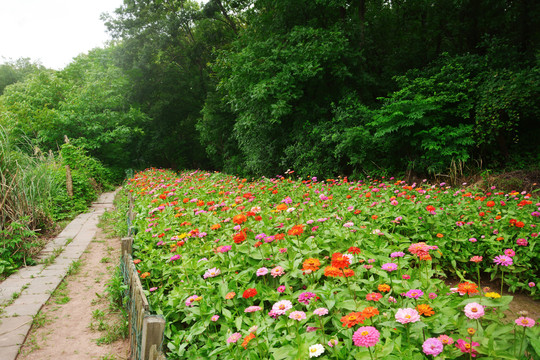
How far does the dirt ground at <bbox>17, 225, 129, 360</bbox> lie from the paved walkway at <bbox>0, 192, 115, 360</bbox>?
78 mm

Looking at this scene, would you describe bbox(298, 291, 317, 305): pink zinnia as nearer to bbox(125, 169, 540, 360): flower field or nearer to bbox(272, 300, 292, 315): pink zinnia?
bbox(125, 169, 540, 360): flower field

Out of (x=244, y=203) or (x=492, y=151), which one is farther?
(x=492, y=151)

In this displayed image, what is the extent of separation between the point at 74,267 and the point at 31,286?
55cm

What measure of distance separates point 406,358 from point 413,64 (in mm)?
9902

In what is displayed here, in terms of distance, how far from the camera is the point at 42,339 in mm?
2629

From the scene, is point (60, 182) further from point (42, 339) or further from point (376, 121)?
point (376, 121)

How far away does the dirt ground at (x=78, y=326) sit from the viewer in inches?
96.1

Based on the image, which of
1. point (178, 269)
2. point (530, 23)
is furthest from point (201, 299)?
point (530, 23)

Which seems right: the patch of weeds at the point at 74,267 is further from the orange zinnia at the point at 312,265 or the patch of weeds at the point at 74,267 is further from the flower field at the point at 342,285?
the orange zinnia at the point at 312,265

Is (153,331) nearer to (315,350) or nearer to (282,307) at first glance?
(282,307)

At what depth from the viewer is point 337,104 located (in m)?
9.14

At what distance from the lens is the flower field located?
127cm

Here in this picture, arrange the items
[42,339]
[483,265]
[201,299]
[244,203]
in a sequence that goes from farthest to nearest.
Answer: [244,203], [483,265], [42,339], [201,299]

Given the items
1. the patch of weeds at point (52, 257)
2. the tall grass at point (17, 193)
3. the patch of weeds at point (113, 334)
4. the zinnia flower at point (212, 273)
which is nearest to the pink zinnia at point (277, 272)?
the zinnia flower at point (212, 273)
